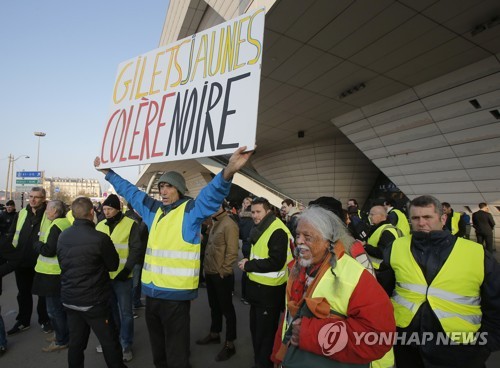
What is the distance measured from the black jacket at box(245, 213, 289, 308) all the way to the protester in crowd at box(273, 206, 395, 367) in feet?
3.84

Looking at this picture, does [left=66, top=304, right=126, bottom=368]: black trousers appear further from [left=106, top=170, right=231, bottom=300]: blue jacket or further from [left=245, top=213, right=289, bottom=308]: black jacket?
[left=245, top=213, right=289, bottom=308]: black jacket

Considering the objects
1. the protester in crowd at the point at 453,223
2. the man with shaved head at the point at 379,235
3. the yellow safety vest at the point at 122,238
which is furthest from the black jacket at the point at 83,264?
the protester in crowd at the point at 453,223

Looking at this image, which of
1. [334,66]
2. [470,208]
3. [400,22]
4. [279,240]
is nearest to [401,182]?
[470,208]

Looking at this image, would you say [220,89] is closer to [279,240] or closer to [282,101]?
[279,240]

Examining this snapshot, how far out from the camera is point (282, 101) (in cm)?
1430

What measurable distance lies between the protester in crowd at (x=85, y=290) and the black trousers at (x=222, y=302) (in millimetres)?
1226

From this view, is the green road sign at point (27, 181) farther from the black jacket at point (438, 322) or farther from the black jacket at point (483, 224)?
the black jacket at point (438, 322)

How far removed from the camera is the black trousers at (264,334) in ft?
8.82

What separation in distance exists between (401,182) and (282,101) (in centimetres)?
Result: 707

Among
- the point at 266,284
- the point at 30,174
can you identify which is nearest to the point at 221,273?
the point at 266,284

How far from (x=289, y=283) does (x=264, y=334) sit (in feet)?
4.37

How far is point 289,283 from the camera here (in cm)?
→ 168

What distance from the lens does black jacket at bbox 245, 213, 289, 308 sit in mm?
2719

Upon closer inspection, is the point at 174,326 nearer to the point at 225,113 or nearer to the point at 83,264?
the point at 83,264
